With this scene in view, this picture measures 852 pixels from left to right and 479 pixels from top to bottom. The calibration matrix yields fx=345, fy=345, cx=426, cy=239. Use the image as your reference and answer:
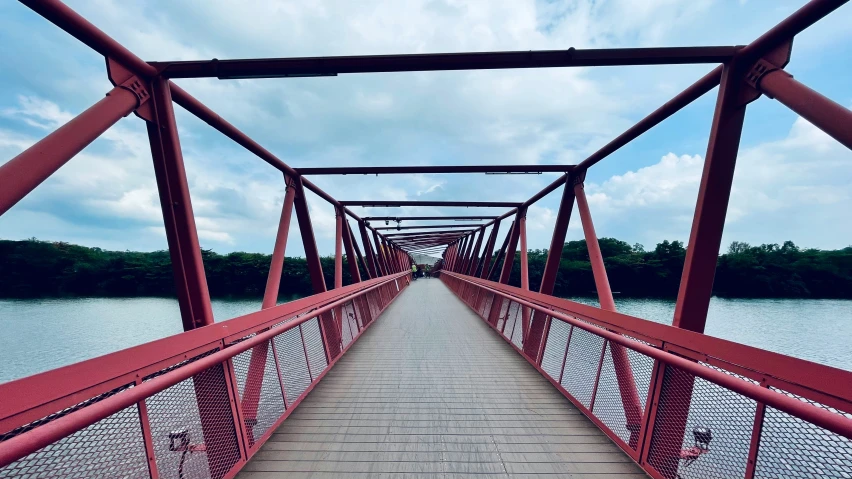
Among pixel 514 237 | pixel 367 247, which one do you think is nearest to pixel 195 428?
pixel 514 237

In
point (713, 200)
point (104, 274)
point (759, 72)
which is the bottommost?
point (104, 274)

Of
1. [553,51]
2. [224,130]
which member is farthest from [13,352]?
[553,51]

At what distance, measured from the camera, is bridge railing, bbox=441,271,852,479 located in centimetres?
160

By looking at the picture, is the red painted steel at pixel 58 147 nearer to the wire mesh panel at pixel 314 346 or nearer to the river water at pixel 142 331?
the wire mesh panel at pixel 314 346

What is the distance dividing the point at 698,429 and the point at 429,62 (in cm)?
412

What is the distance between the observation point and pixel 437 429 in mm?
3084

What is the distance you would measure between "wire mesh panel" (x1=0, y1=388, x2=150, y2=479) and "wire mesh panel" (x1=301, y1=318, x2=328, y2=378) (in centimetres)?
220

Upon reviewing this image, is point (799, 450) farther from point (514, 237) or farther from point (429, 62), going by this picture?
point (514, 237)

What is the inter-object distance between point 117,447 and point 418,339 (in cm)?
543

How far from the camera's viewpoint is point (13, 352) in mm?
14438

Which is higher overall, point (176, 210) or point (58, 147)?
point (58, 147)

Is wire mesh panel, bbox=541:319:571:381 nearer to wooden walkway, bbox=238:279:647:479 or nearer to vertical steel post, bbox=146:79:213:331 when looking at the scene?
wooden walkway, bbox=238:279:647:479

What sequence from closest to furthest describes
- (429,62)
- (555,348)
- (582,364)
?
(582,364)
(429,62)
(555,348)

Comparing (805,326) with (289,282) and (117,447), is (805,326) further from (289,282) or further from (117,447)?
(289,282)
